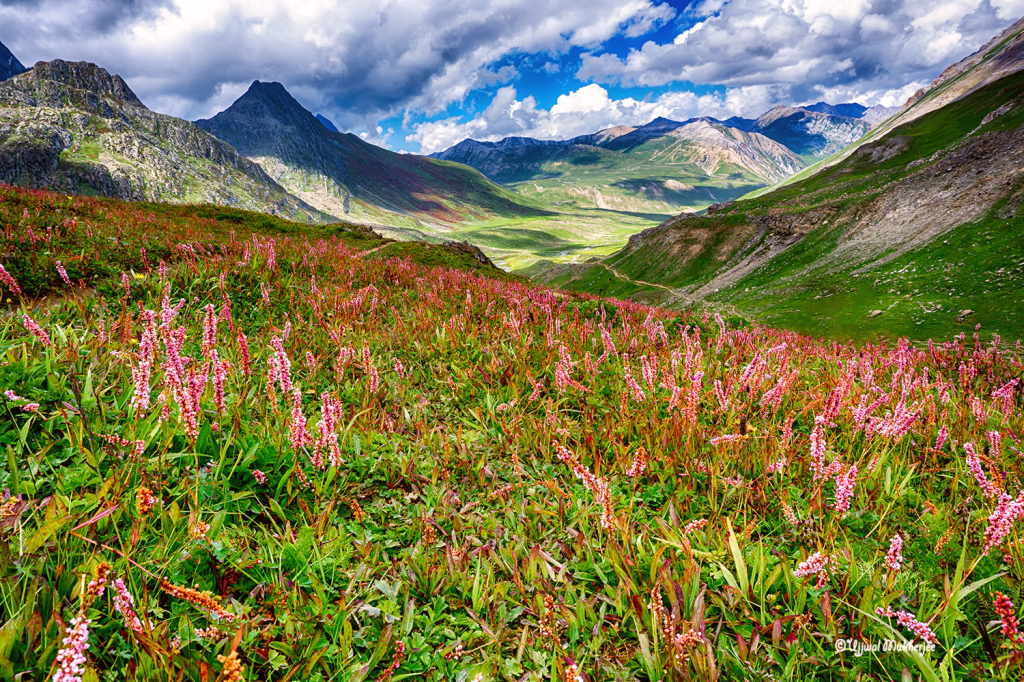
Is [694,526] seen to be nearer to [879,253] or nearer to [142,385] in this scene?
[142,385]

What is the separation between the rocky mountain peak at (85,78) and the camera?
14436 cm

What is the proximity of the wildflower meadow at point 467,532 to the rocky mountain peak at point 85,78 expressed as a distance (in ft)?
730

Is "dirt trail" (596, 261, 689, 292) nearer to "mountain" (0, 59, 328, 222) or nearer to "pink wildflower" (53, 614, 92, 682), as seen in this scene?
"pink wildflower" (53, 614, 92, 682)

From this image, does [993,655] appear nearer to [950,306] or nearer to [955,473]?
[955,473]

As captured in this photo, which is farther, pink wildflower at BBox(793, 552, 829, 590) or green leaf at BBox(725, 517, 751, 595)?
green leaf at BBox(725, 517, 751, 595)

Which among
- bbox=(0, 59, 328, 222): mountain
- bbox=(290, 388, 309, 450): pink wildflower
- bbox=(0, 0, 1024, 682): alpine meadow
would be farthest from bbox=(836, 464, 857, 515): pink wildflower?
bbox=(0, 59, 328, 222): mountain

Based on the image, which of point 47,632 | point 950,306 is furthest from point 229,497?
point 950,306

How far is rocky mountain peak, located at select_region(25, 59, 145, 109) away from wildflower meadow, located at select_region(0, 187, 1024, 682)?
8765 inches

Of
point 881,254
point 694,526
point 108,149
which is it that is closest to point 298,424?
point 694,526

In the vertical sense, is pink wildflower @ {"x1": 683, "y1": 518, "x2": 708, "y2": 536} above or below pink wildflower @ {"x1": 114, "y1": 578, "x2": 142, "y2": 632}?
below

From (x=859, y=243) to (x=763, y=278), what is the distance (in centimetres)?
1105

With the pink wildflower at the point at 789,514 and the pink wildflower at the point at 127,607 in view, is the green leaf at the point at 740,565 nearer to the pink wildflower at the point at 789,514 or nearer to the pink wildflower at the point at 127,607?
the pink wildflower at the point at 789,514

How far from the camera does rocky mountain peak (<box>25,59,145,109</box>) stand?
144363 mm

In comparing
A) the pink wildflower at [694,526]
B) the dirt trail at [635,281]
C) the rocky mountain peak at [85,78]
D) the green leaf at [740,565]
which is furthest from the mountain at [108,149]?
the green leaf at [740,565]
